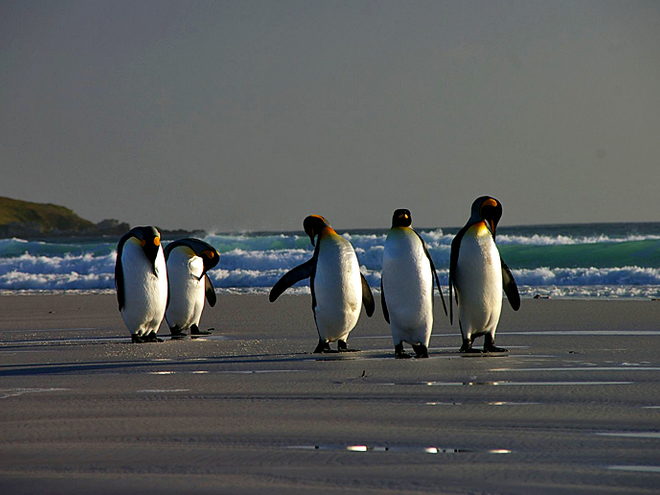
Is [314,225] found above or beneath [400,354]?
above

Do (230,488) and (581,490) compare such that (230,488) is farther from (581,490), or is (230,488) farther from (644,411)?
(644,411)

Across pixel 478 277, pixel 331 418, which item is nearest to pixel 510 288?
pixel 478 277

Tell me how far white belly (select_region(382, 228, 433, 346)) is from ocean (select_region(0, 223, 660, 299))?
24.8 feet

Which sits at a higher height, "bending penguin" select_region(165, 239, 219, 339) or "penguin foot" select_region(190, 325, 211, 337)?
"bending penguin" select_region(165, 239, 219, 339)

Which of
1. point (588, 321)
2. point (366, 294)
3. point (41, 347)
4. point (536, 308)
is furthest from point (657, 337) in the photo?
point (41, 347)

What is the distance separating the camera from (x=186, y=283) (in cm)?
975

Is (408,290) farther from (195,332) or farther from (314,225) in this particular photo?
(195,332)

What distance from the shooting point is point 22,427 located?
165 inches

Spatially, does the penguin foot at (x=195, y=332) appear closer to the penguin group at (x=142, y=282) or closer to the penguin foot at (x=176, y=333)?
the penguin foot at (x=176, y=333)

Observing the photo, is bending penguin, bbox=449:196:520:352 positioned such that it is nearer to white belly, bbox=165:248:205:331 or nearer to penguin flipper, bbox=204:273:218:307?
white belly, bbox=165:248:205:331

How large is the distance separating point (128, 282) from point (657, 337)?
516cm

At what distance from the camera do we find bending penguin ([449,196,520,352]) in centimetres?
710

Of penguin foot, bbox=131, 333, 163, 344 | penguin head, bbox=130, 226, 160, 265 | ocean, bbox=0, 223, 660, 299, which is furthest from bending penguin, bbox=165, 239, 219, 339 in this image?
ocean, bbox=0, 223, 660, 299

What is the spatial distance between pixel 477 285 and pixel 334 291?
4.06ft
